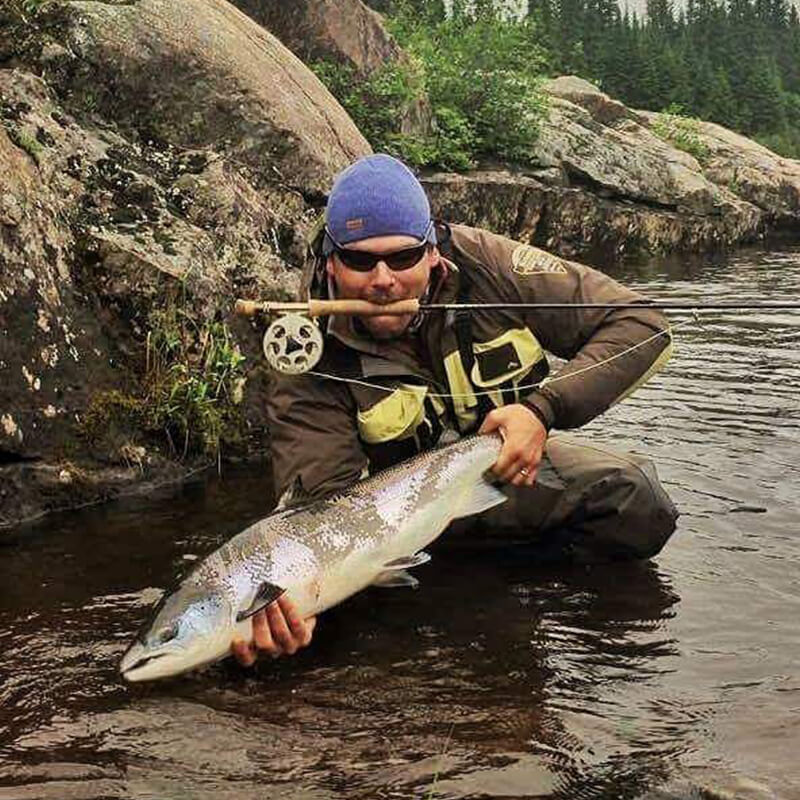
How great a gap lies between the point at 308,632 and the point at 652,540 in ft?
6.87

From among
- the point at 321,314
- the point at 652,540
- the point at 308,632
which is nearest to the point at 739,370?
the point at 652,540

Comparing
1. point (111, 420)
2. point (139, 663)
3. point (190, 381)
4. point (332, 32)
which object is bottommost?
point (139, 663)

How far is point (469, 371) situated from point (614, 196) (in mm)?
21009

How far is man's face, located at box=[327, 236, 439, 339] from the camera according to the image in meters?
4.61

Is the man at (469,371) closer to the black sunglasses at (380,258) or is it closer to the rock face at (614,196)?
the black sunglasses at (380,258)

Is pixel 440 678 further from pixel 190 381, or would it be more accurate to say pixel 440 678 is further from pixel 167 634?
pixel 190 381

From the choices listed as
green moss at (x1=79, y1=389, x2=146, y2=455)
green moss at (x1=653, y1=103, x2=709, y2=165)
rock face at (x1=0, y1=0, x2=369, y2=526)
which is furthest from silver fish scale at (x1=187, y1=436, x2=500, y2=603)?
green moss at (x1=653, y1=103, x2=709, y2=165)

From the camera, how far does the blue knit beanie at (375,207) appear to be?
179 inches

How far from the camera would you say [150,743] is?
11.6 feet

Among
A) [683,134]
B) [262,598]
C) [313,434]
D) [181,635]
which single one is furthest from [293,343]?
[683,134]

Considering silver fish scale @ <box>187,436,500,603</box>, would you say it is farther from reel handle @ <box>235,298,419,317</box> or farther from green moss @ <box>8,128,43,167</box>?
green moss @ <box>8,128,43,167</box>

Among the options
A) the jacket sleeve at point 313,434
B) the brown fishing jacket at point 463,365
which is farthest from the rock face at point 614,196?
the jacket sleeve at point 313,434

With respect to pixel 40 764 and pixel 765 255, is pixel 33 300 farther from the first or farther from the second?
pixel 765 255

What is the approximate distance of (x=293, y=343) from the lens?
4758 millimetres
